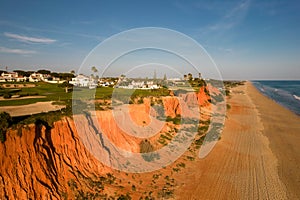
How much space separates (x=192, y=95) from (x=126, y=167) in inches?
976

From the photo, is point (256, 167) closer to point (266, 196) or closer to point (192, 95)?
point (266, 196)

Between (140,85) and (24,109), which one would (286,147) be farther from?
(24,109)

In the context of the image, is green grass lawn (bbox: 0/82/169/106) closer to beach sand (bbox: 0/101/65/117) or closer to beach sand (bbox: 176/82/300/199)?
beach sand (bbox: 0/101/65/117)

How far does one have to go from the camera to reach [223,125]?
27.0 meters

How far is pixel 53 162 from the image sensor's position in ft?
34.9

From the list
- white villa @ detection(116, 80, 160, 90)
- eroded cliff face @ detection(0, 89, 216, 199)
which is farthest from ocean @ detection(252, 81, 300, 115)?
eroded cliff face @ detection(0, 89, 216, 199)

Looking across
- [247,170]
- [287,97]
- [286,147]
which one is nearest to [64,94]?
[247,170]

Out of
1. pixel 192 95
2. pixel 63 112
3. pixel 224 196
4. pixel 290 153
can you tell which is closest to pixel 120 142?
pixel 63 112

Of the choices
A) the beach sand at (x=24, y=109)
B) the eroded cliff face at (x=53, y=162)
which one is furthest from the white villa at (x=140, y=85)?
the eroded cliff face at (x=53, y=162)

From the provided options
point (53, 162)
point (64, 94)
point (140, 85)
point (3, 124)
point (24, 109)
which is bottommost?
point (53, 162)

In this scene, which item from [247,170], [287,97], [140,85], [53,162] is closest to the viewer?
[53,162]

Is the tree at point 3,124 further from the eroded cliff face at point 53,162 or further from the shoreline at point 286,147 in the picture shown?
the shoreline at point 286,147

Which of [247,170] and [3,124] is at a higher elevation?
[3,124]

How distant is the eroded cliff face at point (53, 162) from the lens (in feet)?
29.7
